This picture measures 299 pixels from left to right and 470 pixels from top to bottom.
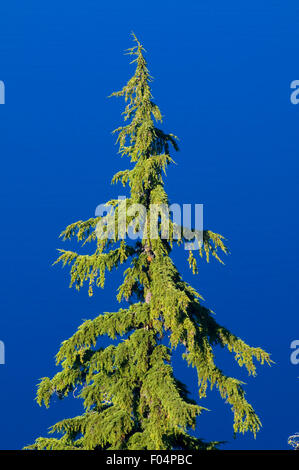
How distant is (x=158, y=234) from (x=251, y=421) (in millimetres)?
4684

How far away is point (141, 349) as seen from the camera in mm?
10492

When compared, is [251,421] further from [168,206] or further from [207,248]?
[168,206]

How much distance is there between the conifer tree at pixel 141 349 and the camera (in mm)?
10094

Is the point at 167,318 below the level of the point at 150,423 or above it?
above

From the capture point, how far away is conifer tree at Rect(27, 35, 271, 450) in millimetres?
Answer: 10094

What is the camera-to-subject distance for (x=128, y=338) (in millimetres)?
11141

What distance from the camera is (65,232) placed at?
445 inches

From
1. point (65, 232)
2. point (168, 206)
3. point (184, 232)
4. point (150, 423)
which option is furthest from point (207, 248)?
point (150, 423)
